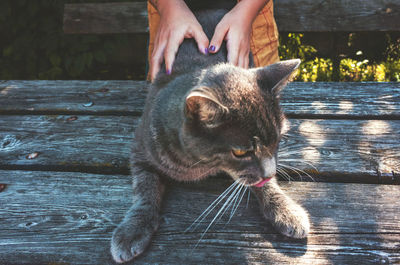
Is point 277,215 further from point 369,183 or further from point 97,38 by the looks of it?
point 97,38

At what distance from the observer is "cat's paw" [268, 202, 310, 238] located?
3.27 feet

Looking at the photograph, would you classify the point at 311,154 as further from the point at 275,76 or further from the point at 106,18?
the point at 106,18

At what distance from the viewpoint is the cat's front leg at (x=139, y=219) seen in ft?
3.16

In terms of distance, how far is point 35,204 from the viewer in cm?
116

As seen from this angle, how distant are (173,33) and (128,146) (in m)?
0.65

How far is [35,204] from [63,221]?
17 centimetres

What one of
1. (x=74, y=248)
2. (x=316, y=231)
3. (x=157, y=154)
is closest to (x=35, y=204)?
(x=74, y=248)

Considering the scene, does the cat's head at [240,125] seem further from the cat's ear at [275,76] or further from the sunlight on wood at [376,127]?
the sunlight on wood at [376,127]

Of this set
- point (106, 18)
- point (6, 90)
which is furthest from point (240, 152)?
point (106, 18)

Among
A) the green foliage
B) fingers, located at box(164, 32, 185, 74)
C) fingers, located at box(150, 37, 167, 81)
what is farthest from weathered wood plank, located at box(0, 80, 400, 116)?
the green foliage

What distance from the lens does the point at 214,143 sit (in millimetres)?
1067

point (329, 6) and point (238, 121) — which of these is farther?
point (329, 6)

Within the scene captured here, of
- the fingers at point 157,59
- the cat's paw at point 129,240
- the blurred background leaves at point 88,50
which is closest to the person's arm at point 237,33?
the fingers at point 157,59

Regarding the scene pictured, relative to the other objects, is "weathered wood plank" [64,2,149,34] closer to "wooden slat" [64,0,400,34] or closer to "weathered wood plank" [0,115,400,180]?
"wooden slat" [64,0,400,34]
